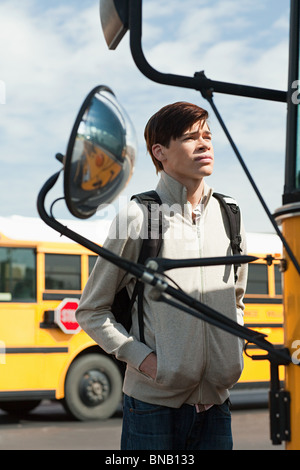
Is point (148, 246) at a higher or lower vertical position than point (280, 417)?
higher

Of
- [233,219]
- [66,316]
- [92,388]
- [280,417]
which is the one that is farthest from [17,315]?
[280,417]

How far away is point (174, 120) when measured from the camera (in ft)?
7.11

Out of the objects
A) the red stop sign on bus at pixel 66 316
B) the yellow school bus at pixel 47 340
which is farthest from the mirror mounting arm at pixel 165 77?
the red stop sign on bus at pixel 66 316

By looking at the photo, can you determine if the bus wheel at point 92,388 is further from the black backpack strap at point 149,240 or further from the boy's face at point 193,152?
the boy's face at point 193,152

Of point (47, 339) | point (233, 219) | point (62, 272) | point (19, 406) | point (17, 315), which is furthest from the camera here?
point (19, 406)

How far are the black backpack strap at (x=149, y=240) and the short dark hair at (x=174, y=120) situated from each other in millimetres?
177

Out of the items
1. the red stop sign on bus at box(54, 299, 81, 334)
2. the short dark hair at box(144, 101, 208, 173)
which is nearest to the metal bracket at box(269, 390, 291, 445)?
the short dark hair at box(144, 101, 208, 173)

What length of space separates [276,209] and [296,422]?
17.0 inches

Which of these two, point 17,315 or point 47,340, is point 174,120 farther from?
point 47,340

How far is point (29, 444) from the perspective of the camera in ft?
23.7

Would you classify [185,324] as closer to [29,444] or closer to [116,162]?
[116,162]

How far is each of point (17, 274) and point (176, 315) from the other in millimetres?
6839

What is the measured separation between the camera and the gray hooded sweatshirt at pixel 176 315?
207 cm

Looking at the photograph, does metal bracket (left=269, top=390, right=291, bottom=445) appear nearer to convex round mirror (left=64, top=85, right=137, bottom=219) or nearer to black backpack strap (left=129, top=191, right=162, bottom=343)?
convex round mirror (left=64, top=85, right=137, bottom=219)
